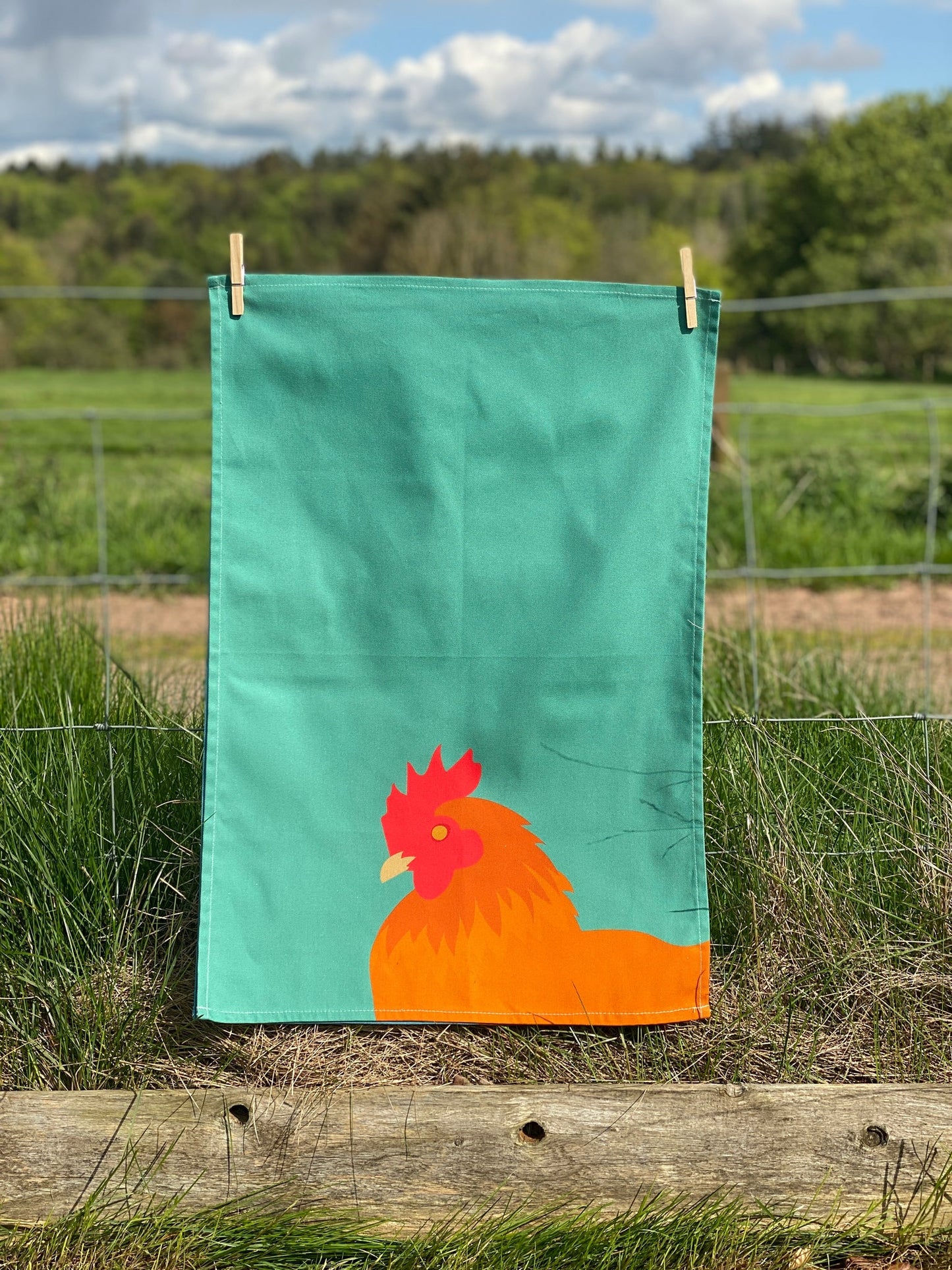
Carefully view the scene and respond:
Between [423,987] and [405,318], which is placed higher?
[405,318]

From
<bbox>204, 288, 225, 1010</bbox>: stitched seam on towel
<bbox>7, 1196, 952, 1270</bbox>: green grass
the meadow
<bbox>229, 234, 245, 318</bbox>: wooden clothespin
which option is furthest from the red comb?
<bbox>229, 234, 245, 318</bbox>: wooden clothespin

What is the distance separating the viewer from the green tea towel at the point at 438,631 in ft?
7.48

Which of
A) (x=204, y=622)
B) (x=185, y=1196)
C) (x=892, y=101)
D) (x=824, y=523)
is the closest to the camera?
(x=185, y=1196)

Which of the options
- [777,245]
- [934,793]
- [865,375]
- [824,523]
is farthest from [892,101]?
[934,793]

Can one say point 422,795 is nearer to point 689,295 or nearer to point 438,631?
point 438,631

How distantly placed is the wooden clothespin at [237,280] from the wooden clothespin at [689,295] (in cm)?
78

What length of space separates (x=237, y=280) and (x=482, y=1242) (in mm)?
1713

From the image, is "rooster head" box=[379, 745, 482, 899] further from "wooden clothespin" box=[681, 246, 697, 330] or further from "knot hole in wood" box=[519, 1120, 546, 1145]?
"wooden clothespin" box=[681, 246, 697, 330]

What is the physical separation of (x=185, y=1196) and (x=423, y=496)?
1297mm

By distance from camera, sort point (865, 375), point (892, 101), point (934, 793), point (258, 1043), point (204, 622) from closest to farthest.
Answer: point (258, 1043)
point (934, 793)
point (204, 622)
point (865, 375)
point (892, 101)

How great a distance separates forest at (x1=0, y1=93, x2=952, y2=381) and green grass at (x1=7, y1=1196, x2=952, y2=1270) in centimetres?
2035

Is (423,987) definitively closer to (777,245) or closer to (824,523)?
(824,523)

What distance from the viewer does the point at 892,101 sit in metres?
53.8

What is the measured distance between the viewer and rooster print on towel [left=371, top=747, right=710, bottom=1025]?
2.30 m
